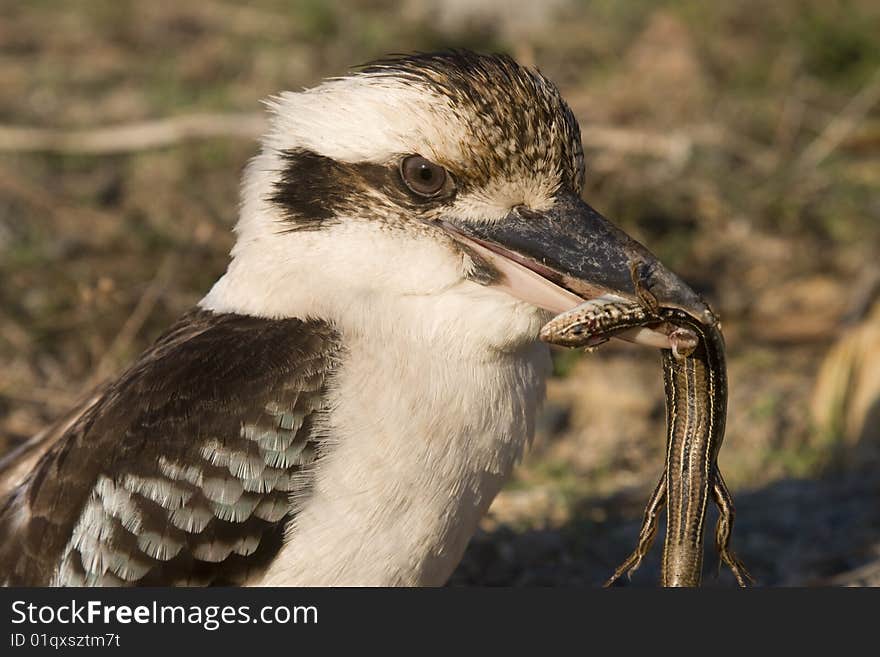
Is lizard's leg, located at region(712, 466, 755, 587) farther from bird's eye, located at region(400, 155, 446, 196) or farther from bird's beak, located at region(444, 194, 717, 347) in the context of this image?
bird's eye, located at region(400, 155, 446, 196)

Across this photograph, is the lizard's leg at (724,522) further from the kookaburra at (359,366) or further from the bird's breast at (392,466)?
the bird's breast at (392,466)

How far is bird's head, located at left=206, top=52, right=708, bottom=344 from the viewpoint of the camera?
10.8ft

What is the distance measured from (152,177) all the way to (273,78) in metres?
1.69

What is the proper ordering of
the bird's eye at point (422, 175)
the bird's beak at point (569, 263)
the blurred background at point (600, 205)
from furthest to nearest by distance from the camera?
the blurred background at point (600, 205), the bird's eye at point (422, 175), the bird's beak at point (569, 263)

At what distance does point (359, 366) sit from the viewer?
3334 mm

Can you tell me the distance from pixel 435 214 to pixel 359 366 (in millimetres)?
445

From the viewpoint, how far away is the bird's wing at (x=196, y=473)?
3.25m

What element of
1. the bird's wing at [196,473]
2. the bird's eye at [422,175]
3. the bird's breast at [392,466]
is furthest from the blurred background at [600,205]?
the bird's eye at [422,175]

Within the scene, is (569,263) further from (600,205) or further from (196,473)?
(600,205)

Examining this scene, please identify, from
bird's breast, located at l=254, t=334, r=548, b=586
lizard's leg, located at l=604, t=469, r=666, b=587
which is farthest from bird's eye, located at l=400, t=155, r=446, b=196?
lizard's leg, located at l=604, t=469, r=666, b=587

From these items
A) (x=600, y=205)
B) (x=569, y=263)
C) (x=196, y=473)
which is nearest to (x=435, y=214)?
(x=569, y=263)

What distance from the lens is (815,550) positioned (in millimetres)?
4781

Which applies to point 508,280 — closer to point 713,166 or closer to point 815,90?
point 713,166

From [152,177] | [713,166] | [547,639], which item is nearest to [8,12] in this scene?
[152,177]
